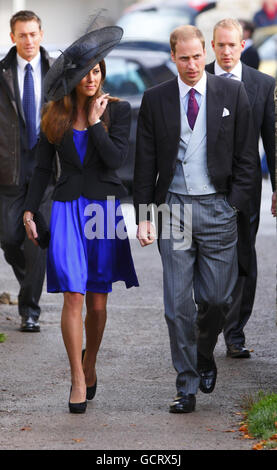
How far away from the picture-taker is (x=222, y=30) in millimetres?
7863

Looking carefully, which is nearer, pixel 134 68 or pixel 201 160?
pixel 201 160

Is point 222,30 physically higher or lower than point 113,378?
higher

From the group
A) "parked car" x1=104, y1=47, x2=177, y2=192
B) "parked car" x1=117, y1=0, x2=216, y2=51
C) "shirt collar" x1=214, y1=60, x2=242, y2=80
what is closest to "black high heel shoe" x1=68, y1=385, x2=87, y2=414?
"shirt collar" x1=214, y1=60, x2=242, y2=80

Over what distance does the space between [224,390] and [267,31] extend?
20.4 meters

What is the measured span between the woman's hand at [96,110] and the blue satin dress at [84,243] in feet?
0.41

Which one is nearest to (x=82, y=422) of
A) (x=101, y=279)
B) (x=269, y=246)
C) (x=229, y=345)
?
(x=101, y=279)

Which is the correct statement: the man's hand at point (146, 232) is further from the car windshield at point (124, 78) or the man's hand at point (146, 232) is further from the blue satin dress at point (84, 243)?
the car windshield at point (124, 78)

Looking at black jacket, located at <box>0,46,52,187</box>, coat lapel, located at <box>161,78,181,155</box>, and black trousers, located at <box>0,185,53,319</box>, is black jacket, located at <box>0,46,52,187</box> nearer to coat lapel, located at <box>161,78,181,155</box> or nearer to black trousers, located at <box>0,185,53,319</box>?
black trousers, located at <box>0,185,53,319</box>

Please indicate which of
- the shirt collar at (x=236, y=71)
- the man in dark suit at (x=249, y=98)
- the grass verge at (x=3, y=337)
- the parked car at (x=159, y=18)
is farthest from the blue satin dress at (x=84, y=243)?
the parked car at (x=159, y=18)

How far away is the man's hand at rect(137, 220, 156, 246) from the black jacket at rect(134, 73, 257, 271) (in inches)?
2.0

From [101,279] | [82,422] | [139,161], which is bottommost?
[82,422]
